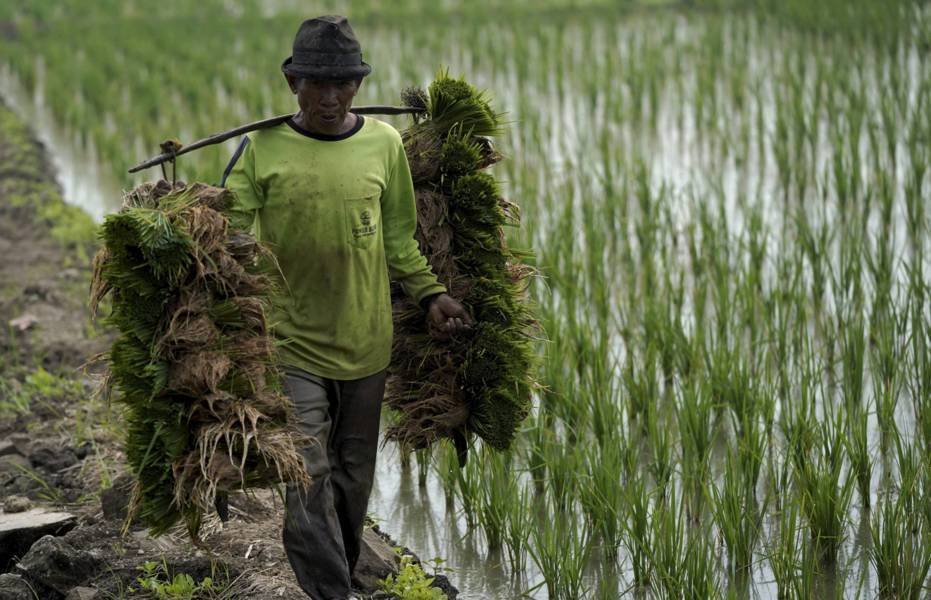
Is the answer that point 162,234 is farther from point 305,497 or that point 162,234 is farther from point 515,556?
point 515,556

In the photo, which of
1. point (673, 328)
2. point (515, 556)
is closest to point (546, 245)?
point (673, 328)

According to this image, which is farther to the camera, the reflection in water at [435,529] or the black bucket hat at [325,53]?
the reflection in water at [435,529]

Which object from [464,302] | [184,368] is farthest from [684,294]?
[184,368]

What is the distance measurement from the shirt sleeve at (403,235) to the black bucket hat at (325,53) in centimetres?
26

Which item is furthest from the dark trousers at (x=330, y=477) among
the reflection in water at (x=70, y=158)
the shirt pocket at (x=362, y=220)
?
the reflection in water at (x=70, y=158)

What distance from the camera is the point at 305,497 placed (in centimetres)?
257

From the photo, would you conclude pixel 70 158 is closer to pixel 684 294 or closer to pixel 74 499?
pixel 684 294

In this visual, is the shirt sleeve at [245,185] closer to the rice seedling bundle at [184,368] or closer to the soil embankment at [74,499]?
the rice seedling bundle at [184,368]

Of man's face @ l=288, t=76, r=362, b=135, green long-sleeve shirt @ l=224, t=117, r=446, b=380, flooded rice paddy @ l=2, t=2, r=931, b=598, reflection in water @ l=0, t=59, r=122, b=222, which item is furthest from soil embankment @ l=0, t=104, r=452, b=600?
reflection in water @ l=0, t=59, r=122, b=222

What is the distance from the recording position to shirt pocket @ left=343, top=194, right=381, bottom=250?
2627 mm

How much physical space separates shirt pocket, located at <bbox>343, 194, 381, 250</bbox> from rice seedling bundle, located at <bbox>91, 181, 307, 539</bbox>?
0.89 ft

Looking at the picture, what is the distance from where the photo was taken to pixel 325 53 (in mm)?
2525

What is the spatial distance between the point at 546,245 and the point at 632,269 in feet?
1.20

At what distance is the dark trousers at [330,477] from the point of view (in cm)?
259
